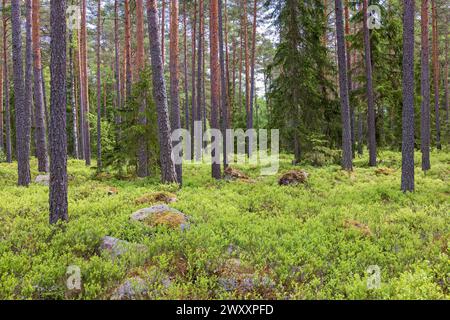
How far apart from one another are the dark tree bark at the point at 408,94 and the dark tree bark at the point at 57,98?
9970 millimetres

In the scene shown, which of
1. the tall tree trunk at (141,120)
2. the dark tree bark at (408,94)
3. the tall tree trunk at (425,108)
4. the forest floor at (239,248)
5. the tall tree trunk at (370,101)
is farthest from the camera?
the tall tree trunk at (370,101)

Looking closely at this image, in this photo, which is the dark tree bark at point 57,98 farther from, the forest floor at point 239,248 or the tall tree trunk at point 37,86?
the tall tree trunk at point 37,86

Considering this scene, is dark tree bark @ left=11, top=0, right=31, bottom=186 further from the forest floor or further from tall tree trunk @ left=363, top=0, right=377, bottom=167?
tall tree trunk @ left=363, top=0, right=377, bottom=167

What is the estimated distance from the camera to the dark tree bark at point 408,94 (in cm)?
1073

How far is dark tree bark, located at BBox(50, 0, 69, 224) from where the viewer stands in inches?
275

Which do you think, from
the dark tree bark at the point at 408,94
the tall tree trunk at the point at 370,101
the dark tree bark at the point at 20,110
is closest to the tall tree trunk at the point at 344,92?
the tall tree trunk at the point at 370,101

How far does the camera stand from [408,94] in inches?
425

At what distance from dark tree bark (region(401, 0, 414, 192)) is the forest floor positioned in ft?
2.45

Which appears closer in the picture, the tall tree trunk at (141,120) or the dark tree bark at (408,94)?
the dark tree bark at (408,94)

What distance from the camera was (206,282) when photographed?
5.12 meters

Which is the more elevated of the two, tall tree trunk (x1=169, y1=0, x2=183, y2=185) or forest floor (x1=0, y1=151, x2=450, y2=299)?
tall tree trunk (x1=169, y1=0, x2=183, y2=185)

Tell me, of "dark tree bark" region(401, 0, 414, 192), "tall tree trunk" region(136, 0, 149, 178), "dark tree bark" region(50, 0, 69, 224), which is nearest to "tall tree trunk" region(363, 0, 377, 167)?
"dark tree bark" region(401, 0, 414, 192)

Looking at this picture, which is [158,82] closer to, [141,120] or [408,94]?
[141,120]

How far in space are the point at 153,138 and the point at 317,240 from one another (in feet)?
30.0
